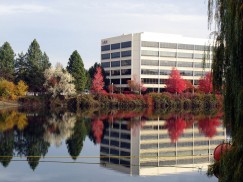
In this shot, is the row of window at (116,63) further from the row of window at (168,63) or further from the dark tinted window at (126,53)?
the row of window at (168,63)

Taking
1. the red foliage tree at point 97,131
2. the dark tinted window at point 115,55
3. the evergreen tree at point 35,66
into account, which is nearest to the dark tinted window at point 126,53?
the dark tinted window at point 115,55

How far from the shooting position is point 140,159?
2020cm

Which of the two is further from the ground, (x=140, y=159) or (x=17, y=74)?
(x=17, y=74)

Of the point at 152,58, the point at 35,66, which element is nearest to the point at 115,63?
the point at 152,58

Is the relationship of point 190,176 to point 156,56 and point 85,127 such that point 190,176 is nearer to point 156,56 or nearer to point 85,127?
point 85,127

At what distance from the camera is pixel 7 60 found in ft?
260

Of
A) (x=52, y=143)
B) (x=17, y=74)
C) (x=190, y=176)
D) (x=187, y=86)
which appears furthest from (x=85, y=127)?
(x=187, y=86)

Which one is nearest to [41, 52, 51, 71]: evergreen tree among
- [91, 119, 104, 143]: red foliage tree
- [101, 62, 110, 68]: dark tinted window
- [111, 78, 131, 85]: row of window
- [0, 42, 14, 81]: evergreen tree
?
[0, 42, 14, 81]: evergreen tree

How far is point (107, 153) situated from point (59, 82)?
165ft

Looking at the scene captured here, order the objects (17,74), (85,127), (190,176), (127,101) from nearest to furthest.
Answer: (190,176)
(85,127)
(127,101)
(17,74)

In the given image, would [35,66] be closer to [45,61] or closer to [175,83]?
[45,61]

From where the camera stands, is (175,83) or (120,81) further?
(120,81)

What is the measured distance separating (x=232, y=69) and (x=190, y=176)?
32.7 feet

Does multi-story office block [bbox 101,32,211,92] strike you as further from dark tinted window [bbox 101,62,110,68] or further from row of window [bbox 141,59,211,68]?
dark tinted window [bbox 101,62,110,68]
